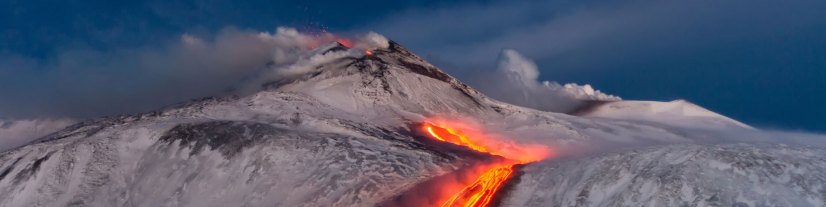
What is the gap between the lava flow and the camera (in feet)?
156

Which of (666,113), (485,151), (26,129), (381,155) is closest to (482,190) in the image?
(381,155)

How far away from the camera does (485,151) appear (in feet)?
245

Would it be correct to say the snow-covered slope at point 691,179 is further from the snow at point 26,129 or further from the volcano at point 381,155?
the snow at point 26,129

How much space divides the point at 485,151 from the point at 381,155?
1520 cm

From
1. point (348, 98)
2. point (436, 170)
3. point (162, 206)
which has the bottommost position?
point (162, 206)

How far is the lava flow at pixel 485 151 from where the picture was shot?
47.5m

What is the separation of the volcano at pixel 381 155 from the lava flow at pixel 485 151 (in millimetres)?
305

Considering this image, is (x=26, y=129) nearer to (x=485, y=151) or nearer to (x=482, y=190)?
(x=485, y=151)

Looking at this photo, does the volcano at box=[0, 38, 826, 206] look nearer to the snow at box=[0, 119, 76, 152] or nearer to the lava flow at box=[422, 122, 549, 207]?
the lava flow at box=[422, 122, 549, 207]

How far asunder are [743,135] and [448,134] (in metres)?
42.4

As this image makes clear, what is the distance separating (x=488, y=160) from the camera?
2383 inches

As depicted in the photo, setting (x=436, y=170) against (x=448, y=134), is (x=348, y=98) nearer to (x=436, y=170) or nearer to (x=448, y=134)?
(x=448, y=134)

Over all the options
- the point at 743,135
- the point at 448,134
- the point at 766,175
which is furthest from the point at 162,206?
the point at 743,135

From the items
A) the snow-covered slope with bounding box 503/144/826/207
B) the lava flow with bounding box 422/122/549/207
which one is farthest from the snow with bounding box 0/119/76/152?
the snow-covered slope with bounding box 503/144/826/207
